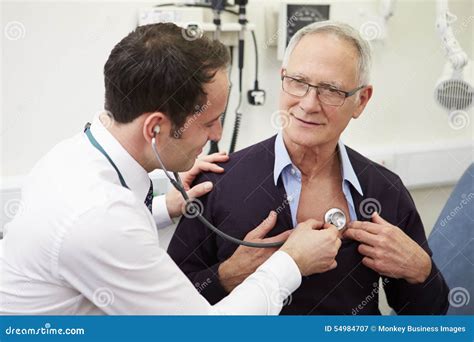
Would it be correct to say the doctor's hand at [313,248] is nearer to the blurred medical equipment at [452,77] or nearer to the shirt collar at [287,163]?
the shirt collar at [287,163]

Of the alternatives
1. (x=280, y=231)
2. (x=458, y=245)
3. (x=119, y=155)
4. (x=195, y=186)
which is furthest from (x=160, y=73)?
(x=458, y=245)

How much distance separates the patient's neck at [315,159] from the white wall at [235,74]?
645 millimetres

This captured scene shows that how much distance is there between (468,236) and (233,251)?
32.6 inches

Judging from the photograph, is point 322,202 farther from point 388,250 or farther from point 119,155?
point 119,155

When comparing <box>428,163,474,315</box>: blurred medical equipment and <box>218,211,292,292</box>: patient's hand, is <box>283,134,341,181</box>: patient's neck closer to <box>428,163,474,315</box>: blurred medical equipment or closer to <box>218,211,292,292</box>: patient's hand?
<box>218,211,292,292</box>: patient's hand

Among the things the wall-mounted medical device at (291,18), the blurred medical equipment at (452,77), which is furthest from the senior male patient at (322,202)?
the wall-mounted medical device at (291,18)

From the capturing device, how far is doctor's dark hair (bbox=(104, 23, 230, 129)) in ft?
3.65

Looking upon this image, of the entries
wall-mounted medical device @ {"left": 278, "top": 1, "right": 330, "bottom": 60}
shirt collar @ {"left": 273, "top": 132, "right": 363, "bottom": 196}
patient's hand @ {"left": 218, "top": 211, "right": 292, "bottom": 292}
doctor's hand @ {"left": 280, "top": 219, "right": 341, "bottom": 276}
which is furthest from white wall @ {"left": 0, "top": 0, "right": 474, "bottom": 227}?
doctor's hand @ {"left": 280, "top": 219, "right": 341, "bottom": 276}

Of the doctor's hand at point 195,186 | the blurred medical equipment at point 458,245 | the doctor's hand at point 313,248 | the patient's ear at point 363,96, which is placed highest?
the patient's ear at point 363,96

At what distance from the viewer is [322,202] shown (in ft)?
4.99

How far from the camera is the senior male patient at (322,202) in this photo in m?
1.41

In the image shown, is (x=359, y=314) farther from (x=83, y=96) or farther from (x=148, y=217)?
(x=83, y=96)

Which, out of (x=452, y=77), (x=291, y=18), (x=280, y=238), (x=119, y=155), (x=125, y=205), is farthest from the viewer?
(x=291, y=18)

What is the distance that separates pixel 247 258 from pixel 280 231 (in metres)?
0.11
